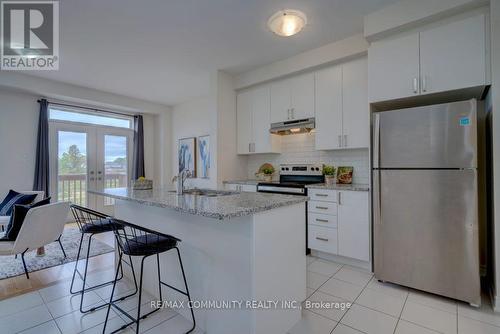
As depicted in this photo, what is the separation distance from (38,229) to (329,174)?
3.50m

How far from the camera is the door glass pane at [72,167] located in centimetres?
488

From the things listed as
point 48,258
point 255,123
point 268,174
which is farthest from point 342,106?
point 48,258

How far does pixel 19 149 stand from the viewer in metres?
4.34

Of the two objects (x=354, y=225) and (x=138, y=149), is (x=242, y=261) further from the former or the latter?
(x=138, y=149)

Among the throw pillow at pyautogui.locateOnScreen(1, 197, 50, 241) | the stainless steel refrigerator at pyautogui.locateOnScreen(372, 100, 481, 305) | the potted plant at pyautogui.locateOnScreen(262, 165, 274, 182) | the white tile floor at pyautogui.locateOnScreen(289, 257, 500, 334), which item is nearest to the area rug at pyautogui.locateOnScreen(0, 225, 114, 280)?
the throw pillow at pyautogui.locateOnScreen(1, 197, 50, 241)

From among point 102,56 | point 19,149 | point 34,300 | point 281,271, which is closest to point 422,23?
point 281,271

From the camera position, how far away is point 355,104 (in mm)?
3039

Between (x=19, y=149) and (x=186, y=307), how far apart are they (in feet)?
15.1

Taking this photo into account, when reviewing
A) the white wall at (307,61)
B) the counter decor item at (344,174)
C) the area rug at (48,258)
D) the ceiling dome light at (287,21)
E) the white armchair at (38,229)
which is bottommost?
the area rug at (48,258)

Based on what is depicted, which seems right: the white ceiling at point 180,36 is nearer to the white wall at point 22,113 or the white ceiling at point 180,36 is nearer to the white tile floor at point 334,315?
the white wall at point 22,113

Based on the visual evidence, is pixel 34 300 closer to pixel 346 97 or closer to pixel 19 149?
pixel 19 149

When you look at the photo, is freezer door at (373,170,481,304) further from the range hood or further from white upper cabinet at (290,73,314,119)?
white upper cabinet at (290,73,314,119)

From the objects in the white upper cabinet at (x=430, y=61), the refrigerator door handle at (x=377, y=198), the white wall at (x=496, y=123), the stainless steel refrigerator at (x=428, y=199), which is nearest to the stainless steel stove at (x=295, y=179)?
the refrigerator door handle at (x=377, y=198)

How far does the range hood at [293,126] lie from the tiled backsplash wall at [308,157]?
0.18 m
